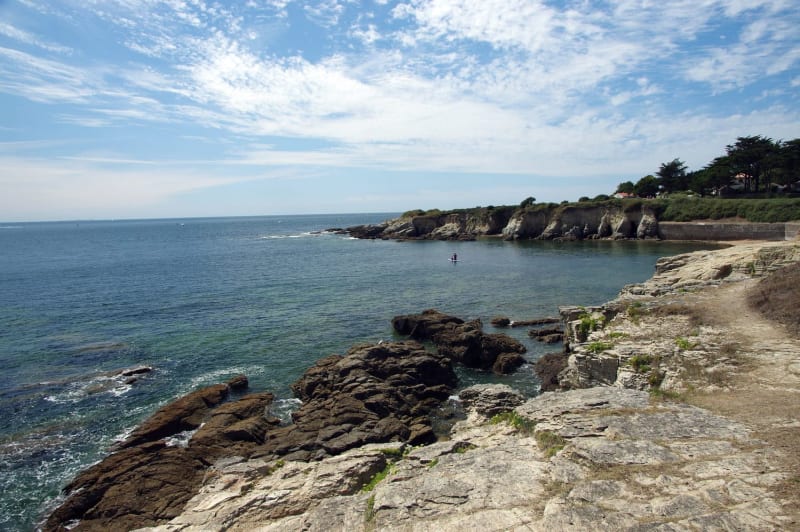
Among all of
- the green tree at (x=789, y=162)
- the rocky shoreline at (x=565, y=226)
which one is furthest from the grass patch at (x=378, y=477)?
the green tree at (x=789, y=162)

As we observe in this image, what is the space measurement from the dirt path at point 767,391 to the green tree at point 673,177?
297 feet

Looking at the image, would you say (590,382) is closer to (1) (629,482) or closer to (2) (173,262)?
(1) (629,482)

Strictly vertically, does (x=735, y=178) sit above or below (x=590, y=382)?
above

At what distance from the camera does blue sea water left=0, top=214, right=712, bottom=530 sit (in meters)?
19.3

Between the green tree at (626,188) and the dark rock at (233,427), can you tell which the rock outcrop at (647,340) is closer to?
the dark rock at (233,427)

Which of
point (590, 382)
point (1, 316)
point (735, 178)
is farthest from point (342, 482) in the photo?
point (735, 178)

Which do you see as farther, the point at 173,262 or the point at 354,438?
the point at 173,262

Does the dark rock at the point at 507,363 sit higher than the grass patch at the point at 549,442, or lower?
lower

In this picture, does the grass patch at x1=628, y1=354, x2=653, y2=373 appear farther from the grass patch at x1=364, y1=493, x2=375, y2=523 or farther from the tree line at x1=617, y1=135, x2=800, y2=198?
the tree line at x1=617, y1=135, x2=800, y2=198

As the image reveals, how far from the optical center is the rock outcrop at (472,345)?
2497 cm

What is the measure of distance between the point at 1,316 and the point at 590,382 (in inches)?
1810

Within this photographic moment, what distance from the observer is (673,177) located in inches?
3735

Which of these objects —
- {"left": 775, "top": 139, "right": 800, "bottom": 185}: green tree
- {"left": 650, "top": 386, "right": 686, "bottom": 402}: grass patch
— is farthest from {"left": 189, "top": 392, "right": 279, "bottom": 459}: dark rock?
{"left": 775, "top": 139, "right": 800, "bottom": 185}: green tree

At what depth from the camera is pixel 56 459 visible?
17.1m
